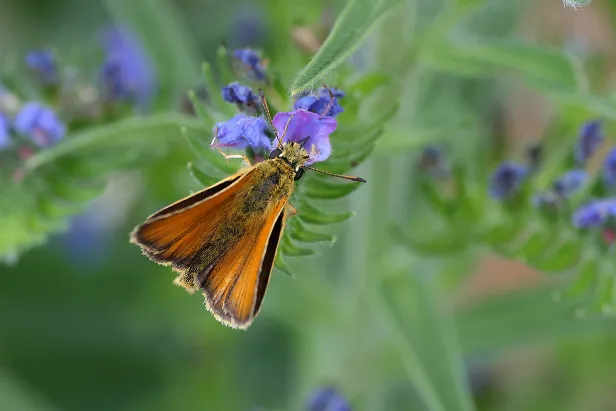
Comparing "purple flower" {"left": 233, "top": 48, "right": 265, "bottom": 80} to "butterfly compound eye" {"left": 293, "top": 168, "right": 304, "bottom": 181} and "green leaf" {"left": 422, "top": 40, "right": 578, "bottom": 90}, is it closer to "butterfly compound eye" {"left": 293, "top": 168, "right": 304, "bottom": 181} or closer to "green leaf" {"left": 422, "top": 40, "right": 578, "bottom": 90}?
"butterfly compound eye" {"left": 293, "top": 168, "right": 304, "bottom": 181}

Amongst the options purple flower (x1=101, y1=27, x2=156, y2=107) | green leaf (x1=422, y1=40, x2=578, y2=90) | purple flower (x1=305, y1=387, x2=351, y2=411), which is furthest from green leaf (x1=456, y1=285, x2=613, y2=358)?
purple flower (x1=101, y1=27, x2=156, y2=107)

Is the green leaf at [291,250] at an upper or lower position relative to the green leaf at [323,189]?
lower

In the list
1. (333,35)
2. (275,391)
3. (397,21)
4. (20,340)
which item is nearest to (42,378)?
(20,340)

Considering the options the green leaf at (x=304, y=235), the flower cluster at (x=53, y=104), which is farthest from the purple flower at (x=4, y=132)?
the green leaf at (x=304, y=235)

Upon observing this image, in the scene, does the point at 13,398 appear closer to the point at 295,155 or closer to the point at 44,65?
the point at 44,65

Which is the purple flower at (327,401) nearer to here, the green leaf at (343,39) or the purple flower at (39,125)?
the purple flower at (39,125)

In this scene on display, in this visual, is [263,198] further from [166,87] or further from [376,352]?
[376,352]
